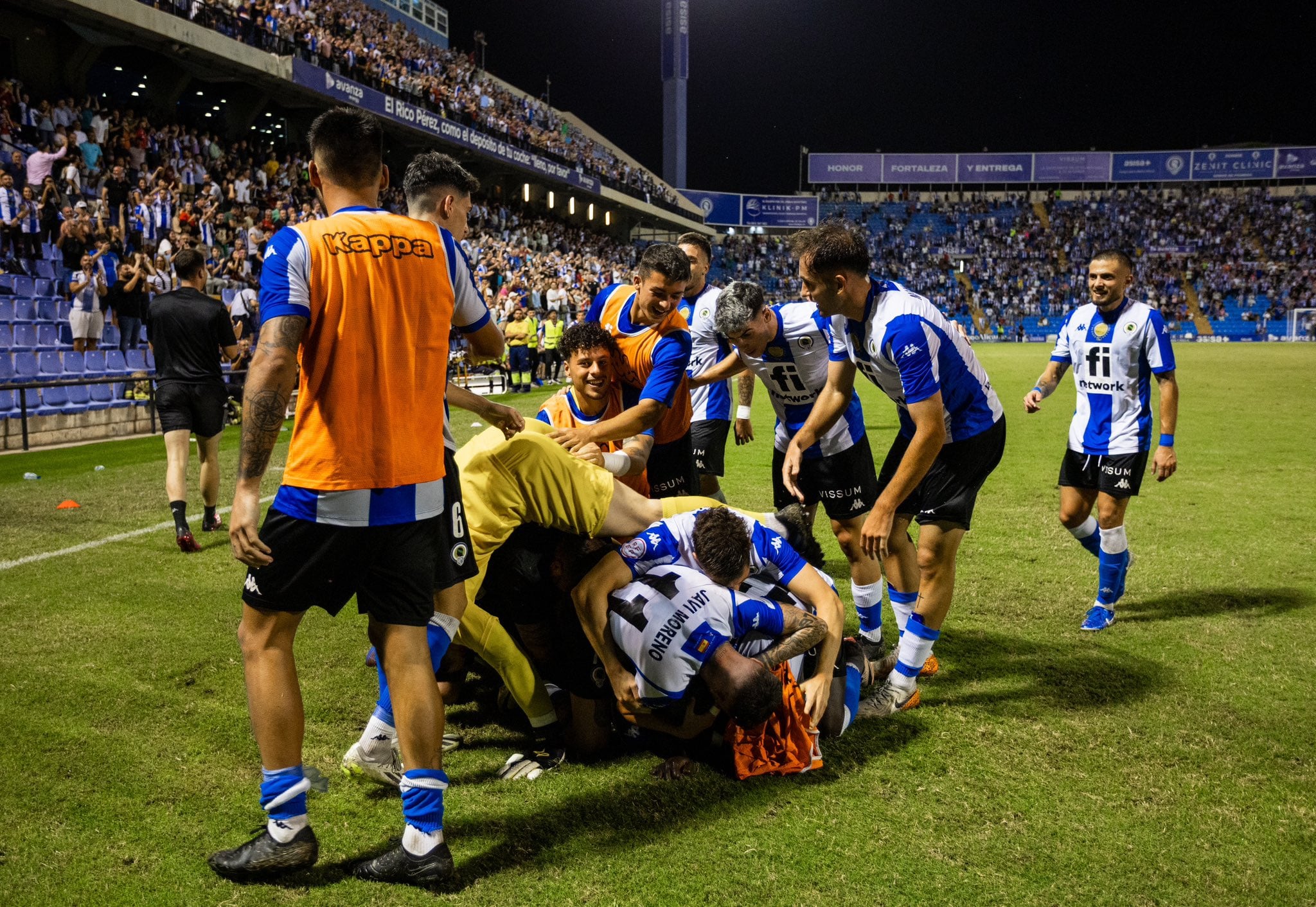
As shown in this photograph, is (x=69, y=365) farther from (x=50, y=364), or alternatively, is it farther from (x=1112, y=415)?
(x=1112, y=415)

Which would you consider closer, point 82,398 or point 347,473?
point 347,473

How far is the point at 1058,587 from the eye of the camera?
6152 millimetres

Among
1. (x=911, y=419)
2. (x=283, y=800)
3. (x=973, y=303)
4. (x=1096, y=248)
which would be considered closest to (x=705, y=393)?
(x=911, y=419)

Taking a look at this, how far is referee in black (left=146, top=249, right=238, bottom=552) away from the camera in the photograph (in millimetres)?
7082

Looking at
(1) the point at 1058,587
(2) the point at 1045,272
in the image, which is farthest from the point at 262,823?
(2) the point at 1045,272

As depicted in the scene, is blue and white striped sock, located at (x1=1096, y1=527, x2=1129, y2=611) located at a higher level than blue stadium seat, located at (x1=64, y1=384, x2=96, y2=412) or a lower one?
lower

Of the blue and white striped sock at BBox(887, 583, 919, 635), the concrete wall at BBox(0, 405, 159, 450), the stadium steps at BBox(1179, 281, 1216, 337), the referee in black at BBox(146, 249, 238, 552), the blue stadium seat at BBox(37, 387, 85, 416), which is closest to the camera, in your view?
the blue and white striped sock at BBox(887, 583, 919, 635)

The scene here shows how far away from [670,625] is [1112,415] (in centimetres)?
378

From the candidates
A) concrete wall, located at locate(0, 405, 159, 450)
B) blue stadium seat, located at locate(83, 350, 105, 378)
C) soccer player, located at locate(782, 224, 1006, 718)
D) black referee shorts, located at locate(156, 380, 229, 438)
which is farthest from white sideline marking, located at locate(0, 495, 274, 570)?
blue stadium seat, located at locate(83, 350, 105, 378)

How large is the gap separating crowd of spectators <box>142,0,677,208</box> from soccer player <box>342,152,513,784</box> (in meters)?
20.0

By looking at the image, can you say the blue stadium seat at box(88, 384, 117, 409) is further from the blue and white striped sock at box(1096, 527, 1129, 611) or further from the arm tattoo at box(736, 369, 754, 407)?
the blue and white striped sock at box(1096, 527, 1129, 611)

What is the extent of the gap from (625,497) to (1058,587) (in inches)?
148

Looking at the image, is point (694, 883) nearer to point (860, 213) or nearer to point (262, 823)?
point (262, 823)

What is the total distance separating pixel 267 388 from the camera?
2611 mm
